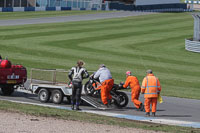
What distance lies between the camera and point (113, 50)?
34094 mm

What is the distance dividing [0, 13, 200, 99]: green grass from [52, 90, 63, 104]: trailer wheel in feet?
18.4

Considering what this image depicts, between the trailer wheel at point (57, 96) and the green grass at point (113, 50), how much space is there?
561 centimetres

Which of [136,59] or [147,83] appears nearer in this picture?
[147,83]

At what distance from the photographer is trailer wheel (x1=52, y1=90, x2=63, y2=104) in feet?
55.8

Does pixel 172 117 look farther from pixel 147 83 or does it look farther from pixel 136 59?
pixel 136 59

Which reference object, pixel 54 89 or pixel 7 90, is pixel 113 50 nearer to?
pixel 7 90

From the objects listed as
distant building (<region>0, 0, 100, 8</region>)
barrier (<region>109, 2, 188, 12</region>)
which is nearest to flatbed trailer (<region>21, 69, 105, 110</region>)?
distant building (<region>0, 0, 100, 8</region>)

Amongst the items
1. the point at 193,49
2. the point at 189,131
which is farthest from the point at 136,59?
the point at 189,131

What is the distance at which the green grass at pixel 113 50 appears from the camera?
25.7 m

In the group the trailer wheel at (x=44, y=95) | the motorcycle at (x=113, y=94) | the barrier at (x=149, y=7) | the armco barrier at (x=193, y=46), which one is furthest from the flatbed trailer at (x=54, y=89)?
the barrier at (x=149, y=7)

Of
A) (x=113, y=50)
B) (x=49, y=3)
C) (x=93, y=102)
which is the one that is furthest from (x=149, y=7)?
(x=93, y=102)

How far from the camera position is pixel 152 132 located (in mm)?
11477

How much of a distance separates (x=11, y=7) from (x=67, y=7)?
455 inches

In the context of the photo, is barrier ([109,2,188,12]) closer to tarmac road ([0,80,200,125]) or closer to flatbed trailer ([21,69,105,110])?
tarmac road ([0,80,200,125])
